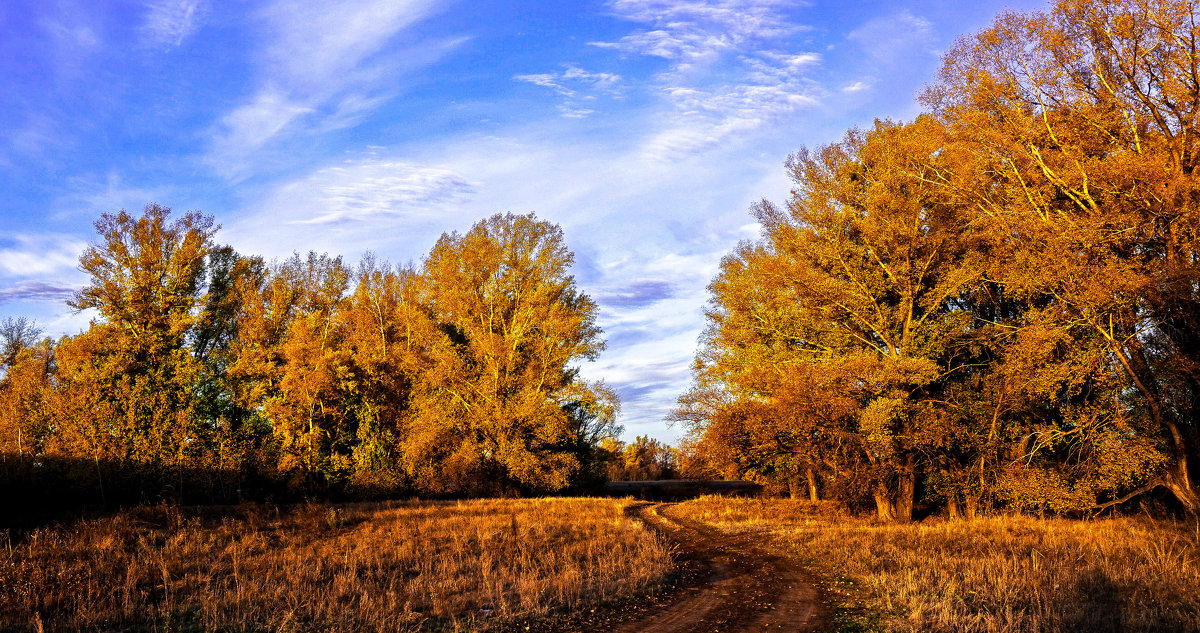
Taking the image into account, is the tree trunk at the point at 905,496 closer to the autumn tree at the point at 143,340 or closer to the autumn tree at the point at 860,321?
the autumn tree at the point at 860,321

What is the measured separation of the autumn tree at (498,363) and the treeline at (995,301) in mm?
12031

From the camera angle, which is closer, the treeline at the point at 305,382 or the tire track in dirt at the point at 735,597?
the tire track in dirt at the point at 735,597

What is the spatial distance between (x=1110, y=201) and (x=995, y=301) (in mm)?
7801

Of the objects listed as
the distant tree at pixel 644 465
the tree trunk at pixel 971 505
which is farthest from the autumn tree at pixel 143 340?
the distant tree at pixel 644 465

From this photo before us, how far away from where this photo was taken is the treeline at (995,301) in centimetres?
1695

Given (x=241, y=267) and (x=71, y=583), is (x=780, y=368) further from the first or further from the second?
(x=241, y=267)

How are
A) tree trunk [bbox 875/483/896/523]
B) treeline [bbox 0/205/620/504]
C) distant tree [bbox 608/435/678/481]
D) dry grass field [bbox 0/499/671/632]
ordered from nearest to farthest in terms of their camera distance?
dry grass field [bbox 0/499/671/632], tree trunk [bbox 875/483/896/523], treeline [bbox 0/205/620/504], distant tree [bbox 608/435/678/481]

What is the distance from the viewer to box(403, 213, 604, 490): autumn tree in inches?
1455

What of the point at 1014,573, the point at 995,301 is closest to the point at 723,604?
the point at 1014,573

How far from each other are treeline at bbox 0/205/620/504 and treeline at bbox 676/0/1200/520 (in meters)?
13.4

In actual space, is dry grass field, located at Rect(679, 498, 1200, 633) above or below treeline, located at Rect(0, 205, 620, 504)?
below

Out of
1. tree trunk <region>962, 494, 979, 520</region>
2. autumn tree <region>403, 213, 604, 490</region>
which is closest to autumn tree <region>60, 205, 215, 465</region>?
autumn tree <region>403, 213, 604, 490</region>

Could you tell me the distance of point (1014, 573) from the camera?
11.4 m

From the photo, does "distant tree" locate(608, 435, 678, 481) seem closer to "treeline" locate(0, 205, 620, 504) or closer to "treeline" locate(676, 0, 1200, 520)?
"treeline" locate(0, 205, 620, 504)
